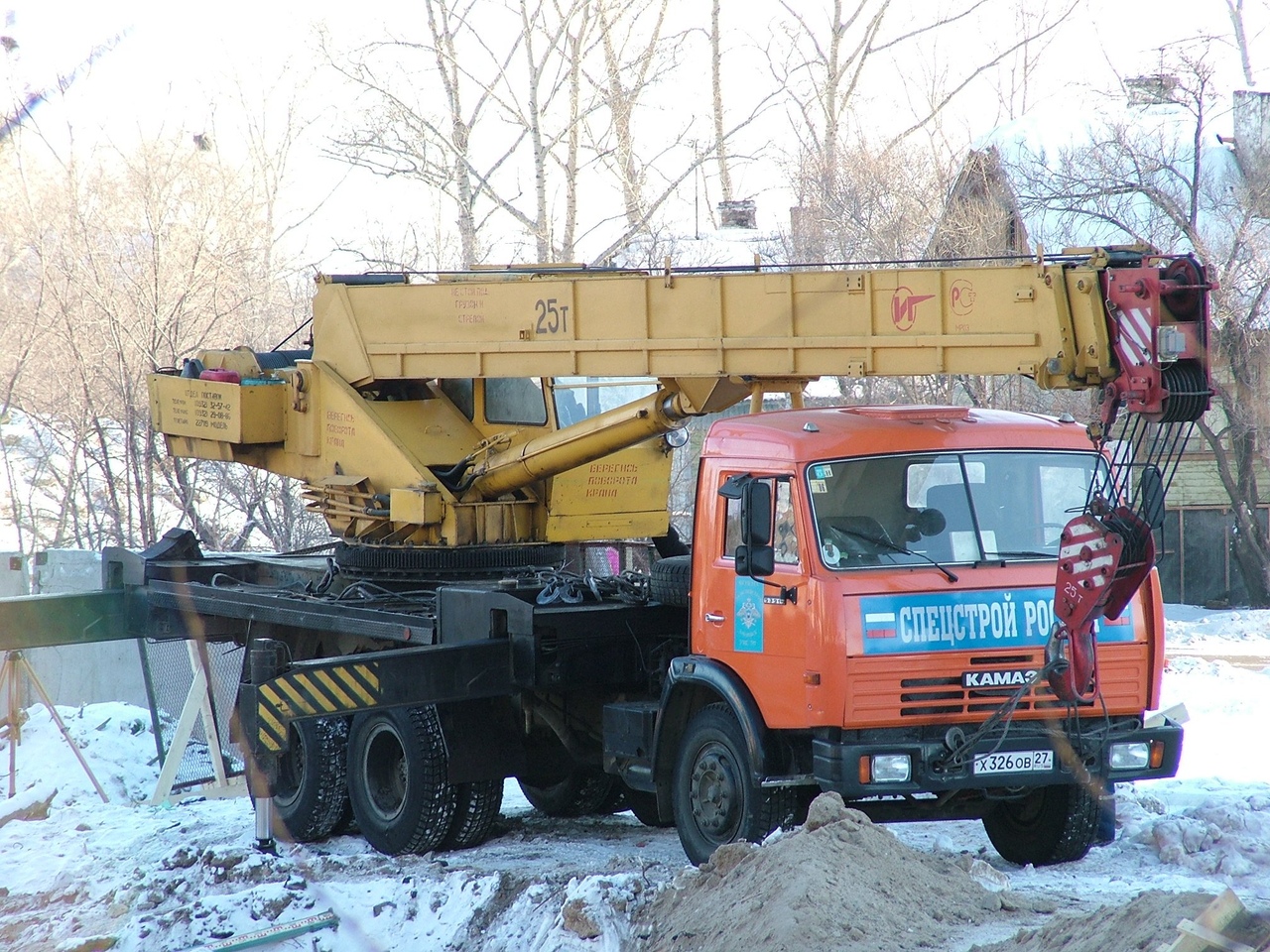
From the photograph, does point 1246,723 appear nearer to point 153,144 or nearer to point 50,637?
point 50,637

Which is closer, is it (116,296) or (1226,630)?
(1226,630)

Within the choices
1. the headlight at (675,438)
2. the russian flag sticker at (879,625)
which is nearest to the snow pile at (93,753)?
the headlight at (675,438)

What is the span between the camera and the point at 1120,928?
188 inches

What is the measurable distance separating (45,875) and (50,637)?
9.20 feet

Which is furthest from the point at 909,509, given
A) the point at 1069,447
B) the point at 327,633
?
the point at 327,633

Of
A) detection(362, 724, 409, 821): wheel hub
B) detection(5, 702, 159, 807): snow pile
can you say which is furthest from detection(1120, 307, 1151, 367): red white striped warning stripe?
detection(5, 702, 159, 807): snow pile

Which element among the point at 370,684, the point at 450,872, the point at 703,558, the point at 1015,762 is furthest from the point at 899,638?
the point at 370,684

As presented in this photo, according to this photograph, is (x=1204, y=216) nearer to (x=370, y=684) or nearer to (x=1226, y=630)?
(x=1226, y=630)

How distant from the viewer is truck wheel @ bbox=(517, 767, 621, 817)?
9891mm

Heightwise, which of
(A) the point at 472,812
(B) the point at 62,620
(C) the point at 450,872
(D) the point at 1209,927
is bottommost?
(C) the point at 450,872

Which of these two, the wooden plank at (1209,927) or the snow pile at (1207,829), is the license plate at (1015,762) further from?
the wooden plank at (1209,927)

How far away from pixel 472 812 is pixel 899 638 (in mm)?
3565

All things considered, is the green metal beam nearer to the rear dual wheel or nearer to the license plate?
the rear dual wheel

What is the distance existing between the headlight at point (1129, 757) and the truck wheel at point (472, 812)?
12.7 ft
